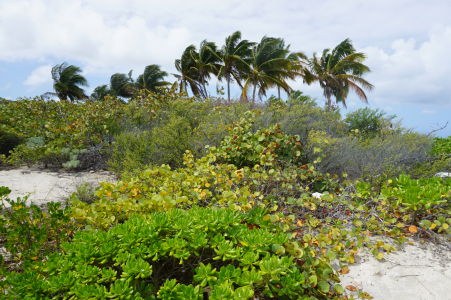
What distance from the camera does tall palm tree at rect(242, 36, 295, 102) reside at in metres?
22.6

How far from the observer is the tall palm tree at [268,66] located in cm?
2258

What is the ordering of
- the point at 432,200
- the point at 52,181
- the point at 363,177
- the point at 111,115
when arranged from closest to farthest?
the point at 432,200, the point at 363,177, the point at 52,181, the point at 111,115

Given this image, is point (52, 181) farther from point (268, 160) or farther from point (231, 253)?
point (231, 253)

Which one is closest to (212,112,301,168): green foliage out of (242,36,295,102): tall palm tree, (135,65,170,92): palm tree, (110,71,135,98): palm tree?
(242,36,295,102): tall palm tree

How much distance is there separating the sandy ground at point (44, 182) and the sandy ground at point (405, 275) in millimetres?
4188

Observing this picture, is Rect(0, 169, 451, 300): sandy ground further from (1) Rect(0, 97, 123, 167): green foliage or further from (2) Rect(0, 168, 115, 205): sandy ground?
(1) Rect(0, 97, 123, 167): green foliage

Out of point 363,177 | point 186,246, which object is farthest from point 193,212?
point 363,177

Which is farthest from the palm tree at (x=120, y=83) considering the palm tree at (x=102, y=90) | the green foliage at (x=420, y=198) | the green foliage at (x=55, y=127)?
the green foliage at (x=420, y=198)

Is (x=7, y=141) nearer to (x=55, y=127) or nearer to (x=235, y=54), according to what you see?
(x=55, y=127)

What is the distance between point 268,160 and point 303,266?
2480 mm

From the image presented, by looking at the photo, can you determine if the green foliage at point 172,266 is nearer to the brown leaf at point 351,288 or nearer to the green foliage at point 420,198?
the brown leaf at point 351,288

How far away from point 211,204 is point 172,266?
1175mm

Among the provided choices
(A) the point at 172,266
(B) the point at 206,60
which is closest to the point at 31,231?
(A) the point at 172,266

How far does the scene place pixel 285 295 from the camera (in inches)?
75.6
